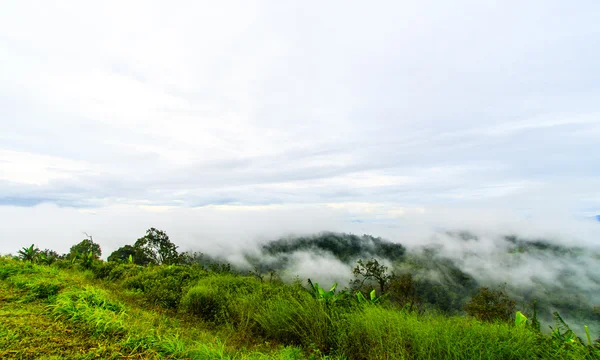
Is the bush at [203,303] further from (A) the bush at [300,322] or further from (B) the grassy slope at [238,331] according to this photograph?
(A) the bush at [300,322]

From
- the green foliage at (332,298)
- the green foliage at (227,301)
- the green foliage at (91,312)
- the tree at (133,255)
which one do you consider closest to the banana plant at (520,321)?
the green foliage at (332,298)

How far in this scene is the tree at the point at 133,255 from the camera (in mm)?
17453

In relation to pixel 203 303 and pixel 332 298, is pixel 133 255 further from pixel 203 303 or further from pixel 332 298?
pixel 332 298

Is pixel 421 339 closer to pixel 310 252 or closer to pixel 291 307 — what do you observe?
pixel 291 307

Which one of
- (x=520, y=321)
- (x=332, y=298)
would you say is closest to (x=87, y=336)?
(x=332, y=298)

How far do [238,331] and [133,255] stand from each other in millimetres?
16129

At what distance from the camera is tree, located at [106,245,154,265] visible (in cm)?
1745

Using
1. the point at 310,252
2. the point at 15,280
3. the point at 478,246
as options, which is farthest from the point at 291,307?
the point at 478,246

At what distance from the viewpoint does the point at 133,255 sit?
18516mm

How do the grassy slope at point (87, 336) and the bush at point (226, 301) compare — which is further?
the bush at point (226, 301)

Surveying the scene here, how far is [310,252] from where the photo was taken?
11919cm

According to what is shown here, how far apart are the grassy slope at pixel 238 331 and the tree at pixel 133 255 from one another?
11.3m

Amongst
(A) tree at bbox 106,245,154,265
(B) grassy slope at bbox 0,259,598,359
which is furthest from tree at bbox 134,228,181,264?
(B) grassy slope at bbox 0,259,598,359

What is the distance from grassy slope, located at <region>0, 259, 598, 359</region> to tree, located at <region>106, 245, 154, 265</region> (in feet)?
37.0
